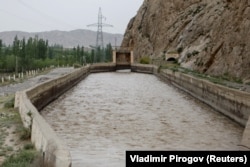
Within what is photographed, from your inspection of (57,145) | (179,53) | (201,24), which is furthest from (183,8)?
(57,145)

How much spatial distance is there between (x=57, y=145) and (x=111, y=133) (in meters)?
7.90

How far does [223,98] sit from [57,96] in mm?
13142

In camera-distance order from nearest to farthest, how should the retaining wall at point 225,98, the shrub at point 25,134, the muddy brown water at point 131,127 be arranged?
1. the shrub at point 25,134
2. the muddy brown water at point 131,127
3. the retaining wall at point 225,98

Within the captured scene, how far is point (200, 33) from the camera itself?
2132 inches

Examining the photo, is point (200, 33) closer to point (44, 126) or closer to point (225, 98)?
point (225, 98)

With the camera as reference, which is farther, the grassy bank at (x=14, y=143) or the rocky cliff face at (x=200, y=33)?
the rocky cliff face at (x=200, y=33)

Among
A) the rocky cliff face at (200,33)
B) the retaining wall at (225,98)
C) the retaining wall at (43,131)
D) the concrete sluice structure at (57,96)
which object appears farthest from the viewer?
the rocky cliff face at (200,33)

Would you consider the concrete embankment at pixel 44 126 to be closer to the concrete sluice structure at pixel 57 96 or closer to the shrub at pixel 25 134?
the concrete sluice structure at pixel 57 96

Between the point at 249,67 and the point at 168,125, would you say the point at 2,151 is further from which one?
the point at 249,67

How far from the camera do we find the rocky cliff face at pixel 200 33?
34.3 metres

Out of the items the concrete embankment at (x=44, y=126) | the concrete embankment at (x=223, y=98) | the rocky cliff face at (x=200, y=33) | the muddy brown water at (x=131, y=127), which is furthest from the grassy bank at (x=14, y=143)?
the rocky cliff face at (x=200, y=33)

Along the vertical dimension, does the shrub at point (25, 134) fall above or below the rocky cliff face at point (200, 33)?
below

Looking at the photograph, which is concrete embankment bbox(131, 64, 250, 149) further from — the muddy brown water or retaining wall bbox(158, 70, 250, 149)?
the muddy brown water

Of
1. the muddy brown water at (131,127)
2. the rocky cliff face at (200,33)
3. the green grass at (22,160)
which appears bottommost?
the muddy brown water at (131,127)
